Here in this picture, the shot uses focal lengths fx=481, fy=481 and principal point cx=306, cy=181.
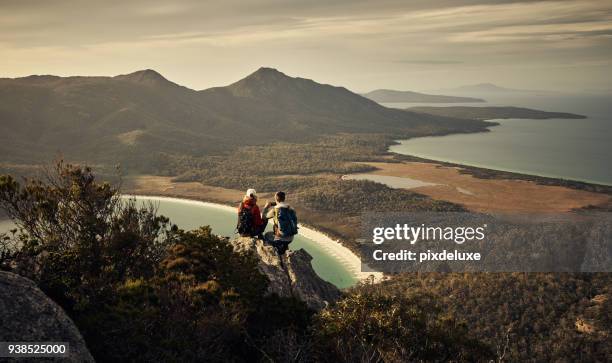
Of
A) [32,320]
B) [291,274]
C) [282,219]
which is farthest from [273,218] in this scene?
[32,320]

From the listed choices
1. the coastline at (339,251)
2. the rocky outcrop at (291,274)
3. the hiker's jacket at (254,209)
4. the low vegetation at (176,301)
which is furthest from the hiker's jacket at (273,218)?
the coastline at (339,251)

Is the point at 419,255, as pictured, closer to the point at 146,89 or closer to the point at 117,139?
the point at 117,139

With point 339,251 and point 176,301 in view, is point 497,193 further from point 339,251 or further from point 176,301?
point 176,301

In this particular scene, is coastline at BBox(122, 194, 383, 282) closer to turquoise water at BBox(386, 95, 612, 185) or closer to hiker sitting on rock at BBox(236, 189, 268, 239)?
hiker sitting on rock at BBox(236, 189, 268, 239)

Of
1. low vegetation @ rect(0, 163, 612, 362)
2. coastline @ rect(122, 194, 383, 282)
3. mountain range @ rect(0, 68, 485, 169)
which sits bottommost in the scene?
coastline @ rect(122, 194, 383, 282)

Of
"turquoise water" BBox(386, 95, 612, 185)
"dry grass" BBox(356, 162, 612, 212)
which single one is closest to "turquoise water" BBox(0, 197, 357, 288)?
"dry grass" BBox(356, 162, 612, 212)

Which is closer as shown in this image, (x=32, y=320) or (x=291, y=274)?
(x=32, y=320)

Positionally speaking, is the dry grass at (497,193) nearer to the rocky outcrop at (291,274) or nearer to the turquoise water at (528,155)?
the turquoise water at (528,155)
